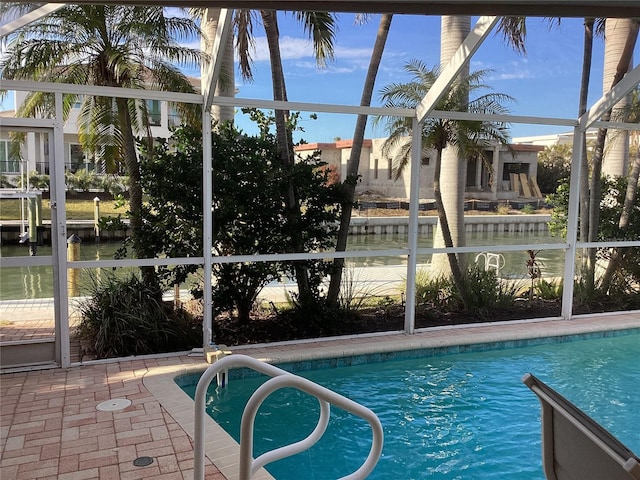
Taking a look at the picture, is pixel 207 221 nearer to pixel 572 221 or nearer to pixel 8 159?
pixel 8 159

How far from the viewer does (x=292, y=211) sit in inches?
255

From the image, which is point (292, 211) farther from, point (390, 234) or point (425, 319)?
point (425, 319)

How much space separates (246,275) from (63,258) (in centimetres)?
205

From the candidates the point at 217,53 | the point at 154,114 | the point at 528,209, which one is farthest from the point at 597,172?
the point at 154,114

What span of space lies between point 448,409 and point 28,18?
493 cm

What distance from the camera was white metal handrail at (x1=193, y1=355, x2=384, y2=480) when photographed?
1.93 metres

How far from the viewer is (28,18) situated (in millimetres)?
4258

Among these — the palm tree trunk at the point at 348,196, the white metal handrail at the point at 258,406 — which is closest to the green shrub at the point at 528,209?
the palm tree trunk at the point at 348,196

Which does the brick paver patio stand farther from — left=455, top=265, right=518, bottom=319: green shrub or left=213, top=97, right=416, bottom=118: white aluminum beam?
left=213, top=97, right=416, bottom=118: white aluminum beam

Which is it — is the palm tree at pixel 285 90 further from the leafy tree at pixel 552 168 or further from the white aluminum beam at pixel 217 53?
the leafy tree at pixel 552 168

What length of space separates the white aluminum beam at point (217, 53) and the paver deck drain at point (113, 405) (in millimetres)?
2952

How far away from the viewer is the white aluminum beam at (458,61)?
4.93 meters

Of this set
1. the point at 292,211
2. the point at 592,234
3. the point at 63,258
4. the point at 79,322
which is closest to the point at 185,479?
the point at 63,258

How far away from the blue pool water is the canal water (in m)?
1.43
